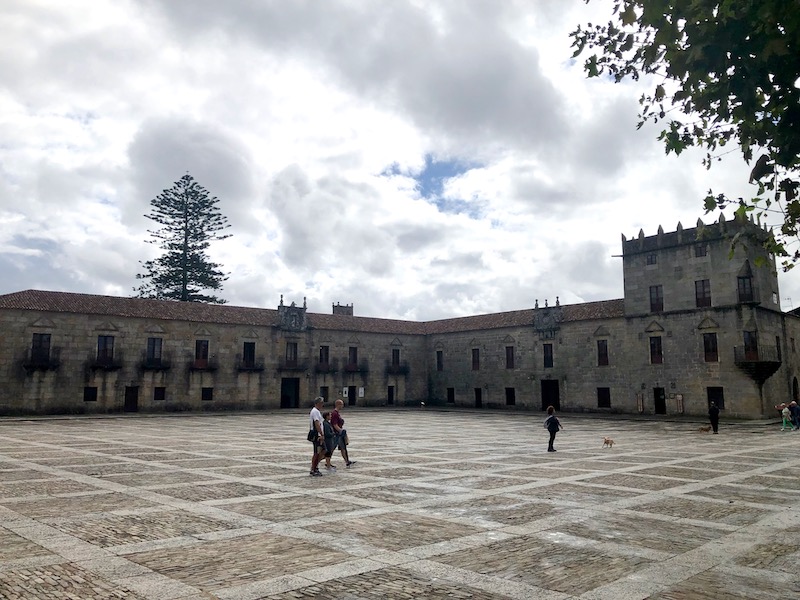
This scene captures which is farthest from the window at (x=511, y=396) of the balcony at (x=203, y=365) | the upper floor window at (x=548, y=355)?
the balcony at (x=203, y=365)

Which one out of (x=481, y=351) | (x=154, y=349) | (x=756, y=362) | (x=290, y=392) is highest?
(x=481, y=351)

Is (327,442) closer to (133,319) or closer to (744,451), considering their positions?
(744,451)

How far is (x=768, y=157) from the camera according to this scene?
5480mm

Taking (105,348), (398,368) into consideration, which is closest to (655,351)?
(398,368)

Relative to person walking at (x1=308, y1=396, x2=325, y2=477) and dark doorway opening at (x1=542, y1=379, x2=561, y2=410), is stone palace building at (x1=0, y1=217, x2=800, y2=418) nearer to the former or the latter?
dark doorway opening at (x1=542, y1=379, x2=561, y2=410)

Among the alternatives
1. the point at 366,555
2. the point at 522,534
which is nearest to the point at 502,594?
the point at 366,555

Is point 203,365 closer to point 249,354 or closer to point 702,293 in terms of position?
point 249,354

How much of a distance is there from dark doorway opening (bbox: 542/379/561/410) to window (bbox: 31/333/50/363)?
31486 mm

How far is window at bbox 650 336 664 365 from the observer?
35.2m

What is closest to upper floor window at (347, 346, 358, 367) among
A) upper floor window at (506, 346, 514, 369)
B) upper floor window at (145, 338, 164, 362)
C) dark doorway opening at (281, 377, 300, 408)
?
dark doorway opening at (281, 377, 300, 408)

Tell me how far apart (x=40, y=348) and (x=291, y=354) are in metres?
16.1

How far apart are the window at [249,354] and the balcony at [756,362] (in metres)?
30.2

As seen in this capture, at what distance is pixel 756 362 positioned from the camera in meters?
30.6

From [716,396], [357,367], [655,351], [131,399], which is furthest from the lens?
[357,367]
